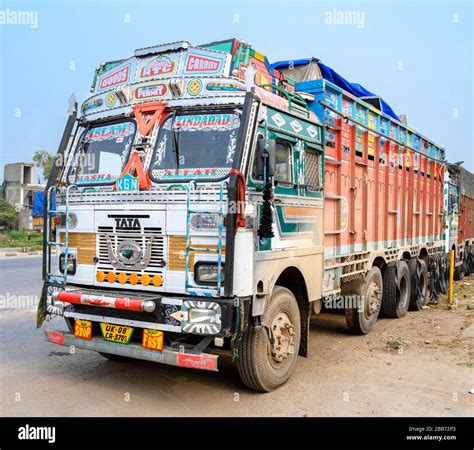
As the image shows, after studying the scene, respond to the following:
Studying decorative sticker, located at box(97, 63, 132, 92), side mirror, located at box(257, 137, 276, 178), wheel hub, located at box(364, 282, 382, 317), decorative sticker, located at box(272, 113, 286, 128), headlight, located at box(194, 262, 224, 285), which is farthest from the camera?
wheel hub, located at box(364, 282, 382, 317)

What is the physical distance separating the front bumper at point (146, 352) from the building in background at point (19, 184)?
35.7m

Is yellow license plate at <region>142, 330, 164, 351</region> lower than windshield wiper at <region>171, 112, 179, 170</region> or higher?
lower

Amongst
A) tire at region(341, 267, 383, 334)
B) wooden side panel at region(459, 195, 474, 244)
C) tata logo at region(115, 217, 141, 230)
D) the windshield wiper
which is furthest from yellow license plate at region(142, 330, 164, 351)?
wooden side panel at region(459, 195, 474, 244)

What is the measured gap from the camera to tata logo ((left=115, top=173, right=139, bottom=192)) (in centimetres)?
496

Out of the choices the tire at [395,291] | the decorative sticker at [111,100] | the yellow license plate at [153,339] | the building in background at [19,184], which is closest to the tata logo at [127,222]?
the yellow license plate at [153,339]

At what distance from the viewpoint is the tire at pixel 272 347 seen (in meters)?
4.76

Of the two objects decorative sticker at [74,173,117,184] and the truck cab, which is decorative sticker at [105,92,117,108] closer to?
the truck cab

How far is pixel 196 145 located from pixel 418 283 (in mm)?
6972

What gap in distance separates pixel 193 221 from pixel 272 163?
920 mm

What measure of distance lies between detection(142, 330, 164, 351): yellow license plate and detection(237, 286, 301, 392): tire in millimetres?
797

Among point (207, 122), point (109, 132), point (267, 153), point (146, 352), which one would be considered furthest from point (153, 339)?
point (109, 132)

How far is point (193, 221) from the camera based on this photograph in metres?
4.54
